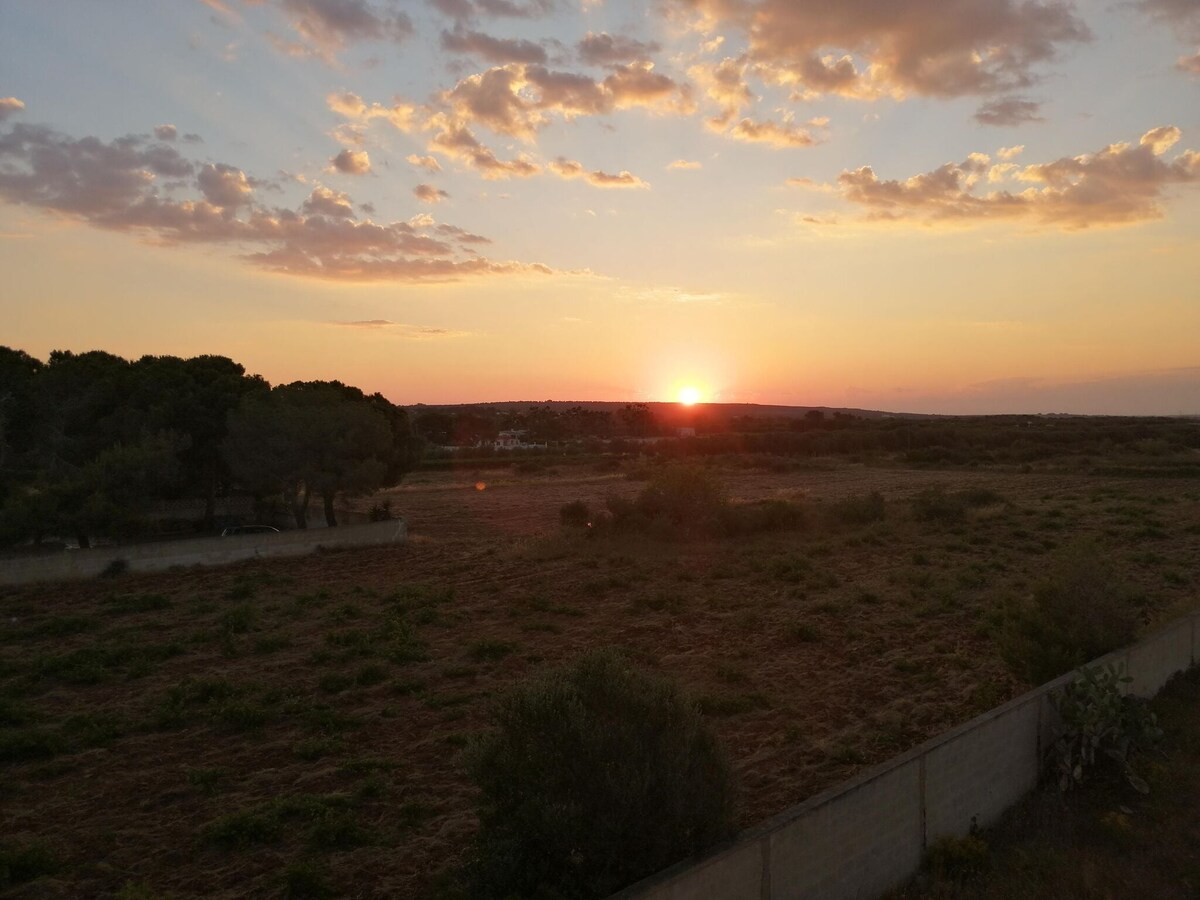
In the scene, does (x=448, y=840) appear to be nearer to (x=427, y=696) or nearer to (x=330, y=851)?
(x=330, y=851)

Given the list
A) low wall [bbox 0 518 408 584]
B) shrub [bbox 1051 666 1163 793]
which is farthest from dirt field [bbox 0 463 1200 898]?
shrub [bbox 1051 666 1163 793]

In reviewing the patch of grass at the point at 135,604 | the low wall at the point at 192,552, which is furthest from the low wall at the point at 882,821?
the low wall at the point at 192,552

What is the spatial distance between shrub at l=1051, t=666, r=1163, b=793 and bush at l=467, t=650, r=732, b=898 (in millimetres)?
4264

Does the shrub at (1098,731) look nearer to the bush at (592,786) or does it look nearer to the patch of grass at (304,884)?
the bush at (592,786)

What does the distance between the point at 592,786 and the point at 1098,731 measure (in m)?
5.68

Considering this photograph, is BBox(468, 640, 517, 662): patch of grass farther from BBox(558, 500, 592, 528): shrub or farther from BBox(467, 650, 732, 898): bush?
BBox(558, 500, 592, 528): shrub

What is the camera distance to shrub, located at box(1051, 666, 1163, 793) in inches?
338

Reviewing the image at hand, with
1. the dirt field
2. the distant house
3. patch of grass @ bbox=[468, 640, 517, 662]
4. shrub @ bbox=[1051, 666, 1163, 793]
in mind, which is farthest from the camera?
the distant house

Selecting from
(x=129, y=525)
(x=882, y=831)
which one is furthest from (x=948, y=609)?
(x=129, y=525)

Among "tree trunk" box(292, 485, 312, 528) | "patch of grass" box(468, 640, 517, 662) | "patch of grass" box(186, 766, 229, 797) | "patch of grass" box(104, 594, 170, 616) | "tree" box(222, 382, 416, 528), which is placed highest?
"tree" box(222, 382, 416, 528)

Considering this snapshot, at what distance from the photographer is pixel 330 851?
7.93 m

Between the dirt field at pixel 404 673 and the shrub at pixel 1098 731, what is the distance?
204cm

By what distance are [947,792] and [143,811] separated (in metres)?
7.87

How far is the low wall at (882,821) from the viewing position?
5562mm
